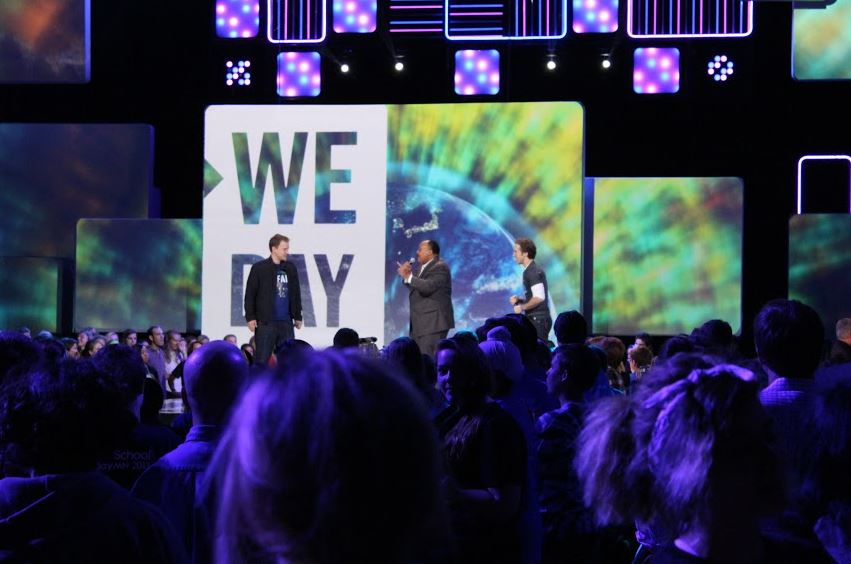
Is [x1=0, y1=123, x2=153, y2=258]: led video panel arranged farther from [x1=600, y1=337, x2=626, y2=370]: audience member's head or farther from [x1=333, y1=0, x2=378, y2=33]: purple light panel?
[x1=600, y1=337, x2=626, y2=370]: audience member's head

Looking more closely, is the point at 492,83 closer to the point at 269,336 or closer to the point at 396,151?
the point at 396,151

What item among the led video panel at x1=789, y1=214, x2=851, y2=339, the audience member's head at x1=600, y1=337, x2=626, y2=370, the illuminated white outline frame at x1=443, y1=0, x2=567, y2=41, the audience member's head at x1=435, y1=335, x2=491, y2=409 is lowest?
the audience member's head at x1=600, y1=337, x2=626, y2=370

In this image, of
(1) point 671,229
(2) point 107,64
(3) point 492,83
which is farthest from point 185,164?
(1) point 671,229

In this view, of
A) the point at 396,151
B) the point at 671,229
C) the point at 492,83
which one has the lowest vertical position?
the point at 671,229

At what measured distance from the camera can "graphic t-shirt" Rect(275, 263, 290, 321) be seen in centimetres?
1072

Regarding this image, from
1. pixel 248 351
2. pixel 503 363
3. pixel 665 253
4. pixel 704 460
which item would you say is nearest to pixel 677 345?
pixel 503 363

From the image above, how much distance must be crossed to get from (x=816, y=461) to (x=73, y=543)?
1.25 meters

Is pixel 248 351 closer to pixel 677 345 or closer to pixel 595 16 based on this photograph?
pixel 595 16

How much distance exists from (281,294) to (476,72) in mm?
3426

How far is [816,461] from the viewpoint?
2.06 meters

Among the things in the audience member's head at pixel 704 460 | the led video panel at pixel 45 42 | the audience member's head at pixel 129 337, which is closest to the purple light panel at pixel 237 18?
the led video panel at pixel 45 42

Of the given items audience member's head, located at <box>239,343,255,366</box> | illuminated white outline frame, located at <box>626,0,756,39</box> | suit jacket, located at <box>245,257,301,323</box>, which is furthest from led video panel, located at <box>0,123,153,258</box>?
illuminated white outline frame, located at <box>626,0,756,39</box>

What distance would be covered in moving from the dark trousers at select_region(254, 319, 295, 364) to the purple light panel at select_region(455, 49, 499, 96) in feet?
11.1

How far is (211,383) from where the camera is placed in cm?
293
